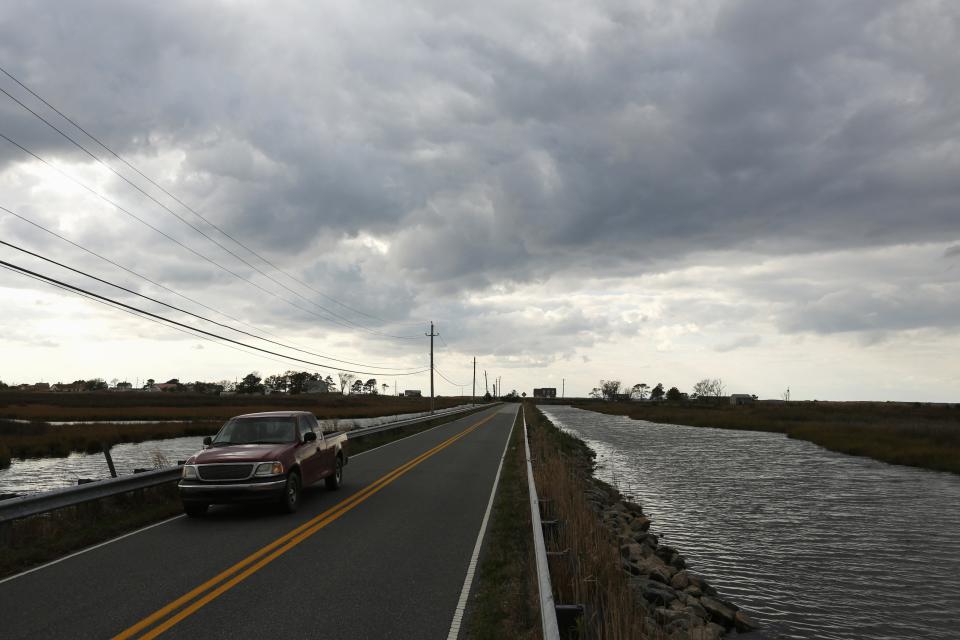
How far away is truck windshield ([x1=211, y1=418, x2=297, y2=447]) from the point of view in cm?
1277

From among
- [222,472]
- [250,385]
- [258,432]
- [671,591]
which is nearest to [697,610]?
[671,591]

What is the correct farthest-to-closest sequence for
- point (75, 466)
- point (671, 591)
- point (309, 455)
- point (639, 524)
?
1. point (75, 466)
2. point (639, 524)
3. point (309, 455)
4. point (671, 591)

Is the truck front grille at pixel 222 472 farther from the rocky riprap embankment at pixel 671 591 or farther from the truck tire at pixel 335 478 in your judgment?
the rocky riprap embankment at pixel 671 591

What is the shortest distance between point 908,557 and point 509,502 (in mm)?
8901

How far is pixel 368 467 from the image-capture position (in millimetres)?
19750

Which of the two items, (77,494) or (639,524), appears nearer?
(77,494)

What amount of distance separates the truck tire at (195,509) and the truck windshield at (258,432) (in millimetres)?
1404

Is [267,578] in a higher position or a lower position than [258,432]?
lower

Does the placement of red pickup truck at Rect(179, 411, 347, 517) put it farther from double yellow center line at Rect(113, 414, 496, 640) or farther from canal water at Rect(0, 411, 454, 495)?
canal water at Rect(0, 411, 454, 495)

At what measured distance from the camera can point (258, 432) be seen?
42.9 feet

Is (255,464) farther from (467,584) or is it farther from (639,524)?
(639,524)

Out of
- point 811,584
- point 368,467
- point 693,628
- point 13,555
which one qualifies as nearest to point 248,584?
point 13,555

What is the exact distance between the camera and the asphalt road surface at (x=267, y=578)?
602 centimetres

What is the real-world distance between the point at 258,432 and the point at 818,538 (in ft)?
44.9
